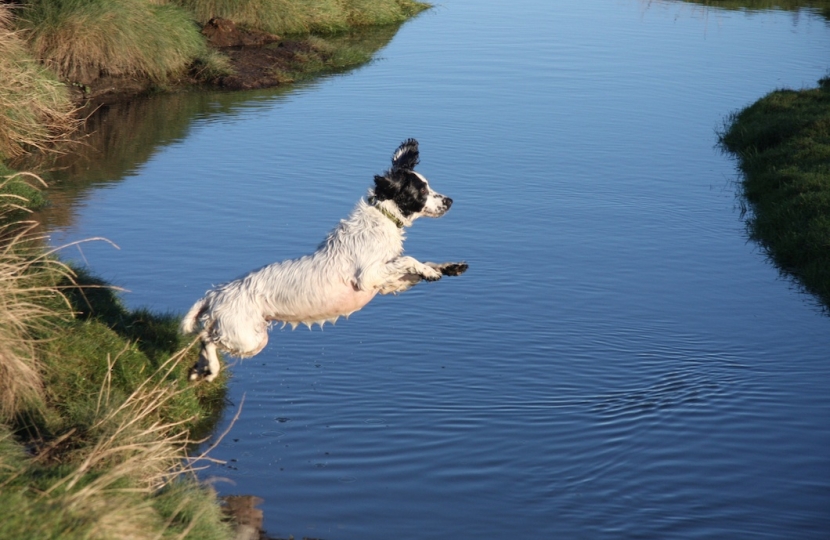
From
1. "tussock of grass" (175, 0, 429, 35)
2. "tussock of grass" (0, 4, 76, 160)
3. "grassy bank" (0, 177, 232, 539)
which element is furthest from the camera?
"tussock of grass" (175, 0, 429, 35)

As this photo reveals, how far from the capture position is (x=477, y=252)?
1173 centimetres

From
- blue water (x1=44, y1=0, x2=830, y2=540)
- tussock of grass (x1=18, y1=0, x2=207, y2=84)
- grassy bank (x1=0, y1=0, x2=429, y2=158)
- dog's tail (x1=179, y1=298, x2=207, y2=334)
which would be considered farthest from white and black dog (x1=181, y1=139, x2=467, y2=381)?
tussock of grass (x1=18, y1=0, x2=207, y2=84)

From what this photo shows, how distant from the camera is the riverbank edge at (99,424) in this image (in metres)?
4.63

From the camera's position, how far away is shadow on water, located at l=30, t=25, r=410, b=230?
13852 millimetres

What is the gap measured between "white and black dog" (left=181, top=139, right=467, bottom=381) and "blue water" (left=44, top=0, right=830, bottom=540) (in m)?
0.82

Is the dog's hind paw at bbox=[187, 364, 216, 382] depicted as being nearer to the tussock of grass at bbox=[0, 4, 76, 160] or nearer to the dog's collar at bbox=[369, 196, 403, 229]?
the dog's collar at bbox=[369, 196, 403, 229]

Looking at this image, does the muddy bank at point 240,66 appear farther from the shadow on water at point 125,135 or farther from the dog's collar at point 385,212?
the dog's collar at point 385,212

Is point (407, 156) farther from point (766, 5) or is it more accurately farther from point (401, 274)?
point (766, 5)

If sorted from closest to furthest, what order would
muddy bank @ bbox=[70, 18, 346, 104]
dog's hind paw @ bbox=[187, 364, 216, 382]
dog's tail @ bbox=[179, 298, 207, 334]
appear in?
1. dog's tail @ bbox=[179, 298, 207, 334]
2. dog's hind paw @ bbox=[187, 364, 216, 382]
3. muddy bank @ bbox=[70, 18, 346, 104]

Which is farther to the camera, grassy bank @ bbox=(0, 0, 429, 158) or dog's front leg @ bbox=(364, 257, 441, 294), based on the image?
grassy bank @ bbox=(0, 0, 429, 158)

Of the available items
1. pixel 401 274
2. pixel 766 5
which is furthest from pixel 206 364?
pixel 766 5

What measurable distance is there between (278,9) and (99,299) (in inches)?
767

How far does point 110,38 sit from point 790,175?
11.7m

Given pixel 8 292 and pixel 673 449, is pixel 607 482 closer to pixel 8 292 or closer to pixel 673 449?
pixel 673 449
